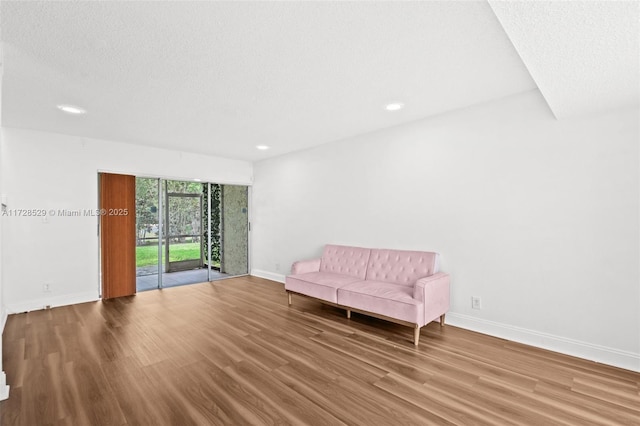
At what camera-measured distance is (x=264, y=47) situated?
7.19 ft

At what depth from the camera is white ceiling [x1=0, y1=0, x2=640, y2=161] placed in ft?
5.76

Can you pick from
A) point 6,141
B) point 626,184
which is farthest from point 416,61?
point 6,141

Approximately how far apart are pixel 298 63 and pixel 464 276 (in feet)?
9.82

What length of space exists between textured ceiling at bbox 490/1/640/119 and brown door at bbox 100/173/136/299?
18.6ft

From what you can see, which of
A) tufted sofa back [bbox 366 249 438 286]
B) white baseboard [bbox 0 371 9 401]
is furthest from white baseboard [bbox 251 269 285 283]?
white baseboard [bbox 0 371 9 401]

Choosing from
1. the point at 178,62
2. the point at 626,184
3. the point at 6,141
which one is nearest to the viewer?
the point at 178,62

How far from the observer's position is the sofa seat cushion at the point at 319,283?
3.80 meters

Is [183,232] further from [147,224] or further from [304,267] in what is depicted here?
[304,267]

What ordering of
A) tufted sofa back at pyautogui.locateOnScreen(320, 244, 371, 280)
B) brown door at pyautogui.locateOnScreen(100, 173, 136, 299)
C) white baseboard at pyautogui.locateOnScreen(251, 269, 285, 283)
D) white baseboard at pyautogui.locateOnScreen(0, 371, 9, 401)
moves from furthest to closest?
white baseboard at pyautogui.locateOnScreen(251, 269, 285, 283) → brown door at pyautogui.locateOnScreen(100, 173, 136, 299) → tufted sofa back at pyautogui.locateOnScreen(320, 244, 371, 280) → white baseboard at pyautogui.locateOnScreen(0, 371, 9, 401)

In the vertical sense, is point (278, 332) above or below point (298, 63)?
below

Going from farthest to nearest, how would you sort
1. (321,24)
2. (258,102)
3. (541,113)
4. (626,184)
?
(258,102)
(541,113)
(626,184)
(321,24)

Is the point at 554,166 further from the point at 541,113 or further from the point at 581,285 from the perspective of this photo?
the point at 581,285

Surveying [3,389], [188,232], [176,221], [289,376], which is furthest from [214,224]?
[289,376]

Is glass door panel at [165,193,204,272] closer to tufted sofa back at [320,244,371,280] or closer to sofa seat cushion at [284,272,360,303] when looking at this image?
sofa seat cushion at [284,272,360,303]
